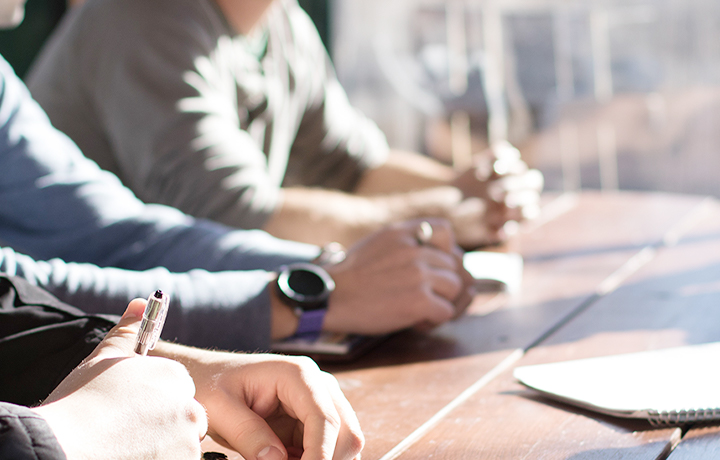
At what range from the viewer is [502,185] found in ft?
4.53

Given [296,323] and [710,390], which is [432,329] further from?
[710,390]

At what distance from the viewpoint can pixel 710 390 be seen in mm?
577

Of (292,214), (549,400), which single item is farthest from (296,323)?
(292,214)

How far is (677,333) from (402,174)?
1.12 meters

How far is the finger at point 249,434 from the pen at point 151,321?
7 cm

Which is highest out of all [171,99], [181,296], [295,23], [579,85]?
[295,23]

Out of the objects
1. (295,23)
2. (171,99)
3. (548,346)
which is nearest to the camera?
(548,346)

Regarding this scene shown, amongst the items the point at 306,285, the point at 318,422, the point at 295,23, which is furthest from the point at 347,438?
the point at 295,23

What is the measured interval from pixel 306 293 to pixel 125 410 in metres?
0.41

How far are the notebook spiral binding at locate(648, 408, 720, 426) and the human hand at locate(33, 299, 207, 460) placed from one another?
337 mm

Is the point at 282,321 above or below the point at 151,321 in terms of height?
below

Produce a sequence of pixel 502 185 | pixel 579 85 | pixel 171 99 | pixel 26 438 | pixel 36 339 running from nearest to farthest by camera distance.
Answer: pixel 26 438 → pixel 36 339 → pixel 171 99 → pixel 502 185 → pixel 579 85

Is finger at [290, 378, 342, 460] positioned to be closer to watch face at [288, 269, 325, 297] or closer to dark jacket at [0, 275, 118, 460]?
dark jacket at [0, 275, 118, 460]

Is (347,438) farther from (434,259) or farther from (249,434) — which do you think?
(434,259)
